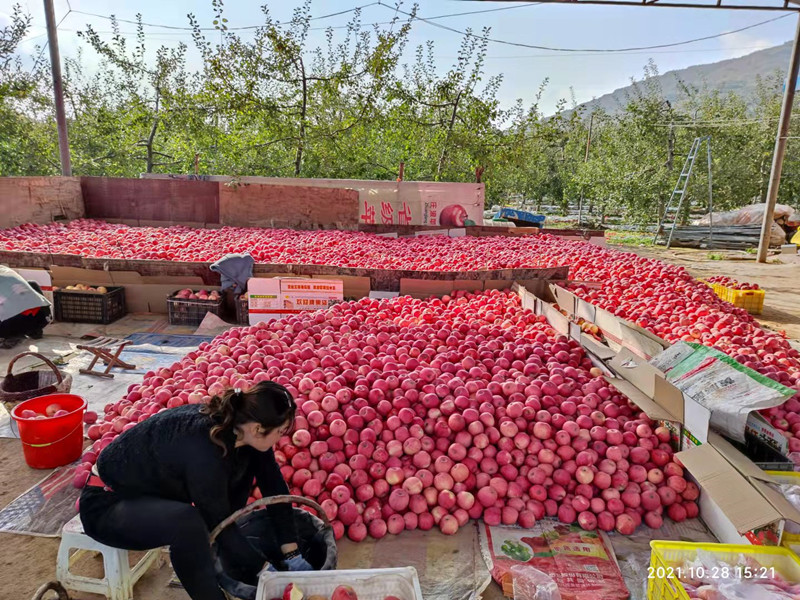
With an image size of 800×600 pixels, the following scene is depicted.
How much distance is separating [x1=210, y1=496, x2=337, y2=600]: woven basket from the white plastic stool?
19.0 inches

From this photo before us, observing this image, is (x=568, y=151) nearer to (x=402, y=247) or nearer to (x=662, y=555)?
(x=402, y=247)

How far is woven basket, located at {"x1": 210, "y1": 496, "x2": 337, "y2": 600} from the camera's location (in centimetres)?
207

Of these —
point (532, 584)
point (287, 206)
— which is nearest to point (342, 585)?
point (532, 584)

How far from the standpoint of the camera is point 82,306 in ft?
20.8

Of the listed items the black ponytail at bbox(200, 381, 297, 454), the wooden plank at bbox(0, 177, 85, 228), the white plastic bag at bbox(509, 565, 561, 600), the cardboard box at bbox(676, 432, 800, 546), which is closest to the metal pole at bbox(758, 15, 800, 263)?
the cardboard box at bbox(676, 432, 800, 546)

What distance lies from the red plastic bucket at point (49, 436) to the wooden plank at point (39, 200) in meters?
8.21

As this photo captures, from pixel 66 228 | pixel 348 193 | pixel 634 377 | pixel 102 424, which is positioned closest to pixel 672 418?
pixel 634 377

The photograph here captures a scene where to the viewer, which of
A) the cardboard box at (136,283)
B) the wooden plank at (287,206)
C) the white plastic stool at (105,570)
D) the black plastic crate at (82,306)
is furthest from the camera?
the wooden plank at (287,206)

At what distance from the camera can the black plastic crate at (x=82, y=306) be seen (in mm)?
6285

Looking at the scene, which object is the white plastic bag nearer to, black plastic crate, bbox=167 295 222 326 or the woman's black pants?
the woman's black pants

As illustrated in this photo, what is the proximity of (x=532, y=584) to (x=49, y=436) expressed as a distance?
2.98 m

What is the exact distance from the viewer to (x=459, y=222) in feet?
39.5
